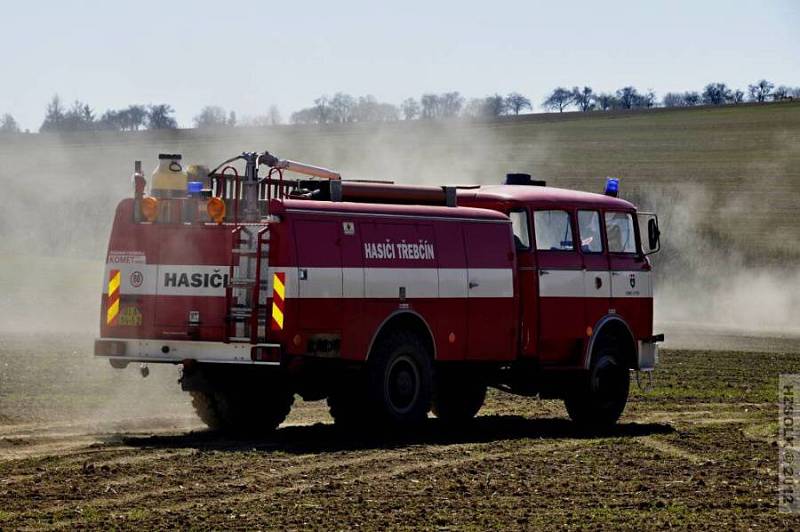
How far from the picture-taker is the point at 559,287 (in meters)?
17.8

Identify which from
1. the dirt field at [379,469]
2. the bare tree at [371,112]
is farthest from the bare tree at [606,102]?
the dirt field at [379,469]

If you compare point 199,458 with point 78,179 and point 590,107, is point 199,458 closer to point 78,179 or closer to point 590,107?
point 78,179

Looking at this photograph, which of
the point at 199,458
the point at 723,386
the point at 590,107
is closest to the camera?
the point at 199,458

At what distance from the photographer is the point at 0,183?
5666 centimetres

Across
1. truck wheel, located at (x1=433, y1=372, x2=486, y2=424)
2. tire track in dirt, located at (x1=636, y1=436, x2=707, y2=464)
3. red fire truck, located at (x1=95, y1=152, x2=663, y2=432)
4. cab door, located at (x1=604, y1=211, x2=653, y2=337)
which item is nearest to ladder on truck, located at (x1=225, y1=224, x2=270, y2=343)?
red fire truck, located at (x1=95, y1=152, x2=663, y2=432)

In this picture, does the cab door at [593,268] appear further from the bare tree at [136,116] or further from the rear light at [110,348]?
the bare tree at [136,116]

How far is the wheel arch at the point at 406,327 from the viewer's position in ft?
51.7

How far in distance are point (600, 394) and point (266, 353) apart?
543 cm

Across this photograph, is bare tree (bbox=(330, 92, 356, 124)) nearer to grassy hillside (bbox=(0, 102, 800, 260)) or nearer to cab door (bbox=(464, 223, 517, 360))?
grassy hillside (bbox=(0, 102, 800, 260))

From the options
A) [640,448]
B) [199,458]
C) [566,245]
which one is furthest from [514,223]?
[199,458]

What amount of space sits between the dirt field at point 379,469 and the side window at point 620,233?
2.19 m

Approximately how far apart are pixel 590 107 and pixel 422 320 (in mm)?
92631

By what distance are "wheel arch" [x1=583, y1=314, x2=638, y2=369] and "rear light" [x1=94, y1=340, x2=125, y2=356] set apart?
5.80 m

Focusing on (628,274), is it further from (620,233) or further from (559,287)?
(559,287)
